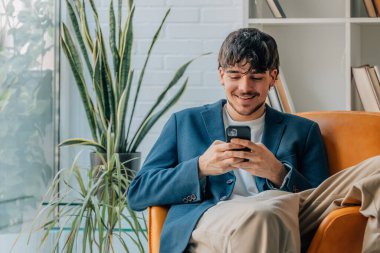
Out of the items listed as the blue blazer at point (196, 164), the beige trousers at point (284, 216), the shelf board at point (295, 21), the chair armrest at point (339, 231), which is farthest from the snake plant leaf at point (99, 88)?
the chair armrest at point (339, 231)

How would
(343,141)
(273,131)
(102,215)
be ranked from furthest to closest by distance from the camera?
(102,215)
(343,141)
(273,131)

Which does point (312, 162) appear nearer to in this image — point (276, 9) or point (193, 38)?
point (276, 9)

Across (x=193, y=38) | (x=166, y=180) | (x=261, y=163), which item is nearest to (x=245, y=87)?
(x=261, y=163)

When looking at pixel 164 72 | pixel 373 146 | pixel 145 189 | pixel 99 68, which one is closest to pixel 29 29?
pixel 99 68

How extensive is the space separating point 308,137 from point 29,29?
1452mm

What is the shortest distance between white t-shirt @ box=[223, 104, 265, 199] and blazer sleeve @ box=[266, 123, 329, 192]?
0.07 m

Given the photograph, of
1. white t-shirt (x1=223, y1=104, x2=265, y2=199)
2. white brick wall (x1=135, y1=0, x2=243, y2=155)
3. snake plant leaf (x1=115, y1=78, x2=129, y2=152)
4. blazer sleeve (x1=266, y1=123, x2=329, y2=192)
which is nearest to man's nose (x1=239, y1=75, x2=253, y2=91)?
white t-shirt (x1=223, y1=104, x2=265, y2=199)

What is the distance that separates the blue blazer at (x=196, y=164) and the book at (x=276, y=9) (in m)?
1.17

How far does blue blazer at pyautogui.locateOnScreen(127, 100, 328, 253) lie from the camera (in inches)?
103

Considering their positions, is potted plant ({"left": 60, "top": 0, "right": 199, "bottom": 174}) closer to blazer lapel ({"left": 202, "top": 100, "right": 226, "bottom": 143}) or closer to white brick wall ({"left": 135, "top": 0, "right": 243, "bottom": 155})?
white brick wall ({"left": 135, "top": 0, "right": 243, "bottom": 155})

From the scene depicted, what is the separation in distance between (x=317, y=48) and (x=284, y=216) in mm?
1921

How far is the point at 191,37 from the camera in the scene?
170 inches

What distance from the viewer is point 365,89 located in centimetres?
384

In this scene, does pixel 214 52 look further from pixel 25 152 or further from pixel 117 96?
pixel 25 152
